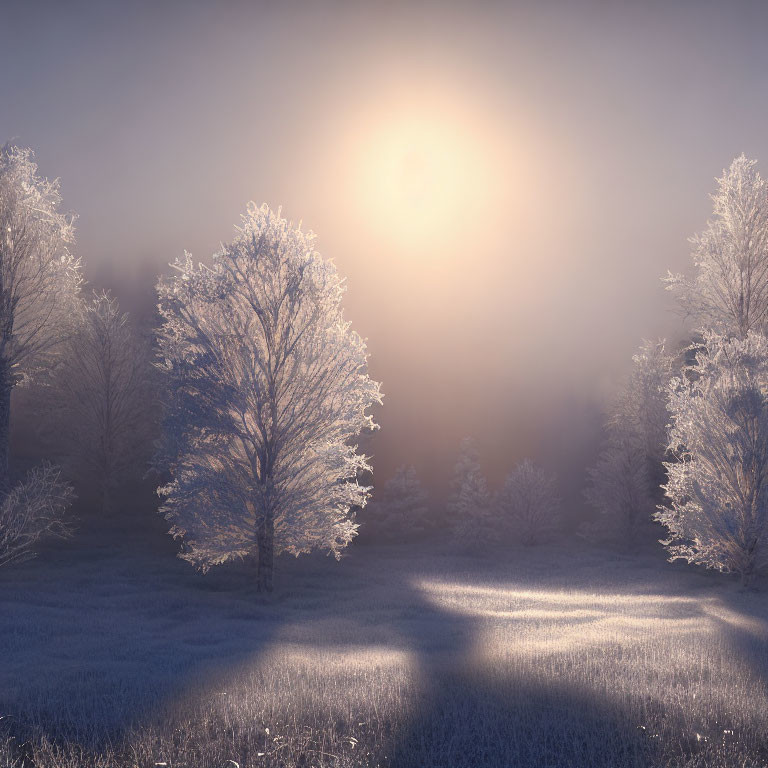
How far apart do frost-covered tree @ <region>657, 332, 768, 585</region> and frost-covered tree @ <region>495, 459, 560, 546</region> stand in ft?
67.7

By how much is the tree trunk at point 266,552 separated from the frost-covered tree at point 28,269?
26.6 ft

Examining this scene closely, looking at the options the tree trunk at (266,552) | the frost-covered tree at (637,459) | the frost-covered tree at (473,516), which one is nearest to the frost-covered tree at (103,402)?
the tree trunk at (266,552)

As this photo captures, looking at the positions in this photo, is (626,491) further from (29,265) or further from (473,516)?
(29,265)

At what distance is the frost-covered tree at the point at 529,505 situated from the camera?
38.2m

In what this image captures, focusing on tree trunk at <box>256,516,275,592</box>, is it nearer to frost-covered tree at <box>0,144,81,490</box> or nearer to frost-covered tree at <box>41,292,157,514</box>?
frost-covered tree at <box>0,144,81,490</box>

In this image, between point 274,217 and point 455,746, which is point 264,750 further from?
point 274,217

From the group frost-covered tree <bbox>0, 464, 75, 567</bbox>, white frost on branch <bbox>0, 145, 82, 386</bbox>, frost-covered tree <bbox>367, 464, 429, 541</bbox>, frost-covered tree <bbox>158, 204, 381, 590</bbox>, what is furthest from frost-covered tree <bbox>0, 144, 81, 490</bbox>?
frost-covered tree <bbox>367, 464, 429, 541</bbox>

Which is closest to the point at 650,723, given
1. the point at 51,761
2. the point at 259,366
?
the point at 51,761

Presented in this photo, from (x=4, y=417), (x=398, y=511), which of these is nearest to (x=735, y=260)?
(x=4, y=417)

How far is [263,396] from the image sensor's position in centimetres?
1600

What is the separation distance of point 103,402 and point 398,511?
2052 cm

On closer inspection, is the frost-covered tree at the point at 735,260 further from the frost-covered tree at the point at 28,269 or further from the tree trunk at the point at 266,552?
the frost-covered tree at the point at 28,269

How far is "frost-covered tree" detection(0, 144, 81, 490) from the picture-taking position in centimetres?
1544

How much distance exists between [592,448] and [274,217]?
7120cm
